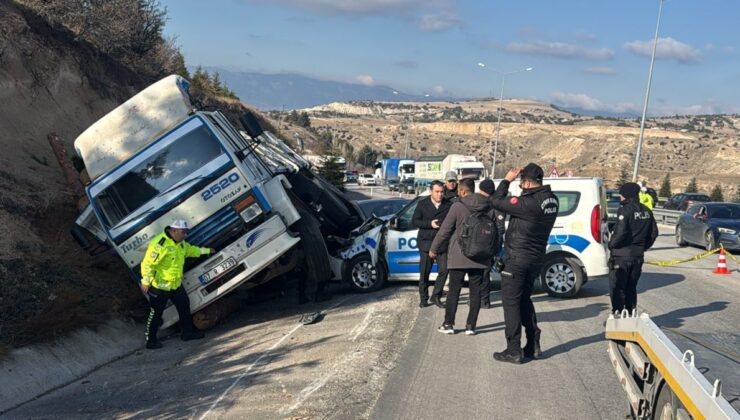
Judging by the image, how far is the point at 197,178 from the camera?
8672 millimetres

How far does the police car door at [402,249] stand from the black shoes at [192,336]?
340cm

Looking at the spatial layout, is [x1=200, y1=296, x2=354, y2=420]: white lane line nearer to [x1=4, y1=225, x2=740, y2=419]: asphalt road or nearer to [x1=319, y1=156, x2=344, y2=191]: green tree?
[x1=4, y1=225, x2=740, y2=419]: asphalt road

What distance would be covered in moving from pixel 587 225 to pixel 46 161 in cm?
1051

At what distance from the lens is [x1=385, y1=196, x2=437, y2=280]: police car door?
10633mm

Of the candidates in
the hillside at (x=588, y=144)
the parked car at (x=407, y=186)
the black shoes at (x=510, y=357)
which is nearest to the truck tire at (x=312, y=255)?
the black shoes at (x=510, y=357)

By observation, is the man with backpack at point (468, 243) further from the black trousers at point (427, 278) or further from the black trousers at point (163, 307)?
the black trousers at point (163, 307)

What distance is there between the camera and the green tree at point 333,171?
29750mm

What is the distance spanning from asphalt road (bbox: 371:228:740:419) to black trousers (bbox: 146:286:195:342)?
3.05 m

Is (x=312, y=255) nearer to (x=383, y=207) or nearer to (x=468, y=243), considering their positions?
(x=468, y=243)

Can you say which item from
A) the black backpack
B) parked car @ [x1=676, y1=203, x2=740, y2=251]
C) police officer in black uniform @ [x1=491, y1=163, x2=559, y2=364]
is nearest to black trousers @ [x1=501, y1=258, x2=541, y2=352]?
police officer in black uniform @ [x1=491, y1=163, x2=559, y2=364]

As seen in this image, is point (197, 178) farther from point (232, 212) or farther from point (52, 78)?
point (52, 78)

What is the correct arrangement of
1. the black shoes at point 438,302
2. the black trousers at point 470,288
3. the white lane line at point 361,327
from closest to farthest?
the black trousers at point 470,288 → the white lane line at point 361,327 → the black shoes at point 438,302

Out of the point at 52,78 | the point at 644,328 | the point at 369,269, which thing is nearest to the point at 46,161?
the point at 52,78

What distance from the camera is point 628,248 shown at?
7.88 m
